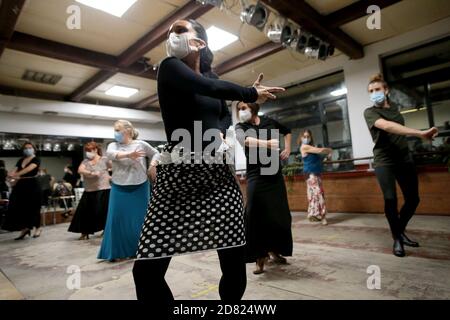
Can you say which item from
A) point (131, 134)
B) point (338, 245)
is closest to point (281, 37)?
point (131, 134)

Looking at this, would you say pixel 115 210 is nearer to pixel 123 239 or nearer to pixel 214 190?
pixel 123 239

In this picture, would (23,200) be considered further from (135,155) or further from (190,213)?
(190,213)

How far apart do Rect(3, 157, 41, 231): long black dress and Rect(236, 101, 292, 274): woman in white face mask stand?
366 centimetres

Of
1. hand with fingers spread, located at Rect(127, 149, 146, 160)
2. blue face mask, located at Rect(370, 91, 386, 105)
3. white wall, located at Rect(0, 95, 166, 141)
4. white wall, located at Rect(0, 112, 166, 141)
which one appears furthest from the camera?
white wall, located at Rect(0, 112, 166, 141)

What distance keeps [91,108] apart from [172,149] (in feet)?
25.8

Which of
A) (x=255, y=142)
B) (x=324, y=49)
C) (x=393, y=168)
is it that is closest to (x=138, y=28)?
(x=324, y=49)

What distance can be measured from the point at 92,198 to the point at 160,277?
3.61 meters

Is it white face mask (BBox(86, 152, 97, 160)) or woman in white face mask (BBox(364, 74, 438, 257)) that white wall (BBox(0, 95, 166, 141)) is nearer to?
white face mask (BBox(86, 152, 97, 160))

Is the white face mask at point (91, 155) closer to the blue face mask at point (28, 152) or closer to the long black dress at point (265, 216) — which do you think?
the blue face mask at point (28, 152)

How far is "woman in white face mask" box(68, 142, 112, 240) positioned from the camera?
3.94 meters

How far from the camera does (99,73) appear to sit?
6.05 metres

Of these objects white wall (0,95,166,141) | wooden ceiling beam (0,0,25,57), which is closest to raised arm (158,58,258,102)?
wooden ceiling beam (0,0,25,57)

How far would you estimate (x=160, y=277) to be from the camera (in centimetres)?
85

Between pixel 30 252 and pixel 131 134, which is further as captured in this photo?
pixel 30 252
